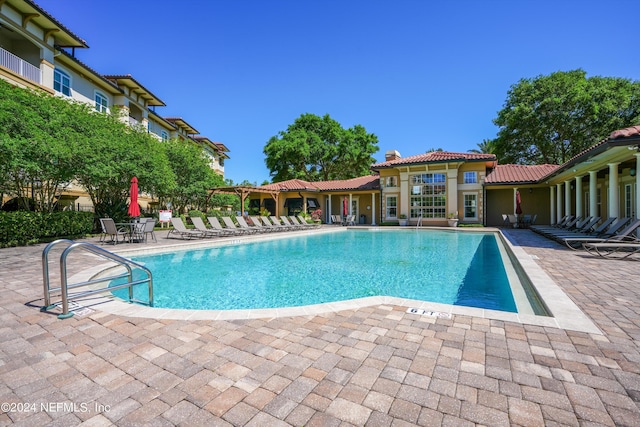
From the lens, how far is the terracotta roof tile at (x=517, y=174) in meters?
20.8

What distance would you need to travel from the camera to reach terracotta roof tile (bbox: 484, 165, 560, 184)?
2083cm

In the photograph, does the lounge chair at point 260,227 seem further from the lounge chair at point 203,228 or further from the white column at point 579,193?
the white column at point 579,193

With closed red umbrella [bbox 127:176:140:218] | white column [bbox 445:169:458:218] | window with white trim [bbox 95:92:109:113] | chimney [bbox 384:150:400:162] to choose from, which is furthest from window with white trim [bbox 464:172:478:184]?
window with white trim [bbox 95:92:109:113]

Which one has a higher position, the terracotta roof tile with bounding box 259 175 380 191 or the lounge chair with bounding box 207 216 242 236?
the terracotta roof tile with bounding box 259 175 380 191

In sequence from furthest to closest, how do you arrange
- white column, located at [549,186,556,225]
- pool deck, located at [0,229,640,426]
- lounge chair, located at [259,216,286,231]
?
white column, located at [549,186,556,225]
lounge chair, located at [259,216,286,231]
pool deck, located at [0,229,640,426]

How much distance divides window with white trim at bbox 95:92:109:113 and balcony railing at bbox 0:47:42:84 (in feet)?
15.5

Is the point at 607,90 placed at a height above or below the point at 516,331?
above

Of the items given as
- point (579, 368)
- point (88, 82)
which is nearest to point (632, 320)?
point (579, 368)

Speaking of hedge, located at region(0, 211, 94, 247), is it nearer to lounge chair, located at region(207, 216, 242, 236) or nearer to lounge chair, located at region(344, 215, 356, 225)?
lounge chair, located at region(207, 216, 242, 236)

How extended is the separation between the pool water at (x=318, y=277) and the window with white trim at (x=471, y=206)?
11.8 meters

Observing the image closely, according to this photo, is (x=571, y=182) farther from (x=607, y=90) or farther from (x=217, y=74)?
(x=217, y=74)

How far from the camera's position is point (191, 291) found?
5984mm

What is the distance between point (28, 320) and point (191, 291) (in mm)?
2672

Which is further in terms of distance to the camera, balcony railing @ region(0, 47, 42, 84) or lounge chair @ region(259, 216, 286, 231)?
lounge chair @ region(259, 216, 286, 231)
